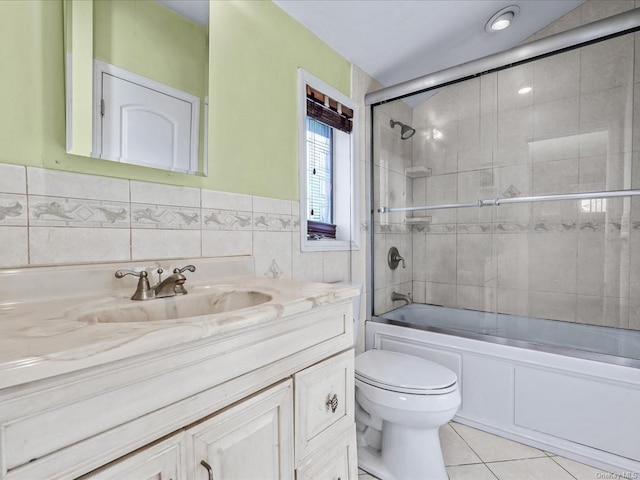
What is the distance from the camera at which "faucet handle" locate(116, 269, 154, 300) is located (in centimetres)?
92

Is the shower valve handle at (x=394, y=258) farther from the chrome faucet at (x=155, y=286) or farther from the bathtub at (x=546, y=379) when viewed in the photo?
the chrome faucet at (x=155, y=286)

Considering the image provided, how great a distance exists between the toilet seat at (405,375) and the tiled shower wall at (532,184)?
70cm

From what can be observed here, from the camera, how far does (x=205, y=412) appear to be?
64cm

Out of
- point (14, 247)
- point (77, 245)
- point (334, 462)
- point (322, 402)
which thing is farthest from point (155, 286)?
point (334, 462)

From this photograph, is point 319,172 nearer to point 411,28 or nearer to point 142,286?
point 411,28

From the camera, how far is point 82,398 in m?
0.47

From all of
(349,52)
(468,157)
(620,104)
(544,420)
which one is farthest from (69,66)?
(620,104)

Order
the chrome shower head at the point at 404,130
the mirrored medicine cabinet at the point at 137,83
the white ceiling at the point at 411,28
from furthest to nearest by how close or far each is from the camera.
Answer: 1. the chrome shower head at the point at 404,130
2. the white ceiling at the point at 411,28
3. the mirrored medicine cabinet at the point at 137,83

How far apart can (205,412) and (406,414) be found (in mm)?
973

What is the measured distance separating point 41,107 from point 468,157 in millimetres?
2241

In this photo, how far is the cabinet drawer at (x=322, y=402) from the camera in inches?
33.7

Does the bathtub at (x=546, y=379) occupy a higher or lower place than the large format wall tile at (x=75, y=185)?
lower

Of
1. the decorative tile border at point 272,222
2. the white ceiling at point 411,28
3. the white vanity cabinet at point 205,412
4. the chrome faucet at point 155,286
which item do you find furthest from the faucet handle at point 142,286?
the white ceiling at point 411,28

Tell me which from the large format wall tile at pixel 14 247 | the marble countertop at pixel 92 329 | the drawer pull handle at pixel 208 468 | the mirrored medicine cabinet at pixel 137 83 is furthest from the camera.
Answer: the mirrored medicine cabinet at pixel 137 83
